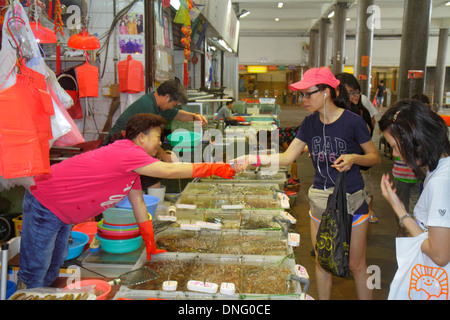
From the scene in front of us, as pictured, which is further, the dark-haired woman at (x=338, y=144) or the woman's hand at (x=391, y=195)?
the dark-haired woman at (x=338, y=144)

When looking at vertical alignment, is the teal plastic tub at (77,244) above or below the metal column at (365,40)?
below

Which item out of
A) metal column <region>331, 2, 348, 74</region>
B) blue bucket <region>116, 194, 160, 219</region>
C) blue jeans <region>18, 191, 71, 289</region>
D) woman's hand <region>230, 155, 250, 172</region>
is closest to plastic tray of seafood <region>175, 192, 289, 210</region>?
blue bucket <region>116, 194, 160, 219</region>

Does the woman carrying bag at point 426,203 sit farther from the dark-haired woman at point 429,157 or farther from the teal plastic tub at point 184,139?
the teal plastic tub at point 184,139

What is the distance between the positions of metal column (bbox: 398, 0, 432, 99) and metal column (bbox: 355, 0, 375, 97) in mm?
4565

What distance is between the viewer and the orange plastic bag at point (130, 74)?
4.63 meters

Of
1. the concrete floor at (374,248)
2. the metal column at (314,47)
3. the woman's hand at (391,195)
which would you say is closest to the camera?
the woman's hand at (391,195)

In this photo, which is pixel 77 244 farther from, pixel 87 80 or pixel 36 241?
pixel 87 80

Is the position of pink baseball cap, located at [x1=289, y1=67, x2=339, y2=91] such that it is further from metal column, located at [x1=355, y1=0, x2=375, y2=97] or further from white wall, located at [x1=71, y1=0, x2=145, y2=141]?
metal column, located at [x1=355, y1=0, x2=375, y2=97]

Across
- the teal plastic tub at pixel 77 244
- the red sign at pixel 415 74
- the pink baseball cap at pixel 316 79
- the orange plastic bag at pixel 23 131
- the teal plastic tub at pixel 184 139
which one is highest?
the red sign at pixel 415 74

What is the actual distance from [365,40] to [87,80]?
1145 centimetres

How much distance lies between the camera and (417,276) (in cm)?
176

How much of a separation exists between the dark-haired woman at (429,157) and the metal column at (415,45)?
291 inches

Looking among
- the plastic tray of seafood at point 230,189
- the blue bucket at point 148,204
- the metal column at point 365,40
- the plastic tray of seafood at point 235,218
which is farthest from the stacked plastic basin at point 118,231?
the metal column at point 365,40
